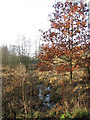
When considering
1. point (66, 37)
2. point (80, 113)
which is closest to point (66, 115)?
point (80, 113)

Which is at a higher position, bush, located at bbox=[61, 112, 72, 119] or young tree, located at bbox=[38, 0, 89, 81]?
young tree, located at bbox=[38, 0, 89, 81]

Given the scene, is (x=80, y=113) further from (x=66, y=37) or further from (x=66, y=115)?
(x=66, y=37)

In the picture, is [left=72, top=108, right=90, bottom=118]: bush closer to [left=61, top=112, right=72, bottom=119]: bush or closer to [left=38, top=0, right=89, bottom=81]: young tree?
[left=61, top=112, right=72, bottom=119]: bush

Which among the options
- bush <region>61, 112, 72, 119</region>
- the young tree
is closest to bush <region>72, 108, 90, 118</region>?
bush <region>61, 112, 72, 119</region>

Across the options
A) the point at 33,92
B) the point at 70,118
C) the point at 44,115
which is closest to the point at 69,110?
the point at 70,118

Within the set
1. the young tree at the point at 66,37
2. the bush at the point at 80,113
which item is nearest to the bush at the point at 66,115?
the bush at the point at 80,113

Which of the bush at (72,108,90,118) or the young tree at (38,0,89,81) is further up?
the young tree at (38,0,89,81)

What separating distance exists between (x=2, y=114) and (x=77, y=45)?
2.56 m

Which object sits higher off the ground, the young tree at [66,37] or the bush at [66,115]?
the young tree at [66,37]

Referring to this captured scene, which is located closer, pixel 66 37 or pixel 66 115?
pixel 66 115

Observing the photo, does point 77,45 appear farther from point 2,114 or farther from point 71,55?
point 2,114

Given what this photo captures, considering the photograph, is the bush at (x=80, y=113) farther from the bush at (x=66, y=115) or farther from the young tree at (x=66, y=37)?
the young tree at (x=66, y=37)

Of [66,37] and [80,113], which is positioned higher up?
[66,37]

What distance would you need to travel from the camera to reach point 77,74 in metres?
4.39
